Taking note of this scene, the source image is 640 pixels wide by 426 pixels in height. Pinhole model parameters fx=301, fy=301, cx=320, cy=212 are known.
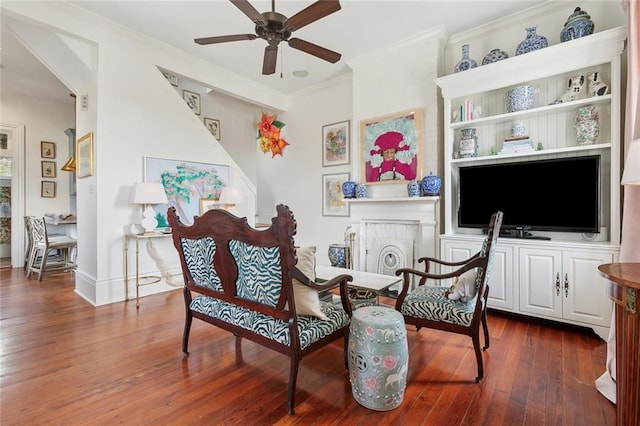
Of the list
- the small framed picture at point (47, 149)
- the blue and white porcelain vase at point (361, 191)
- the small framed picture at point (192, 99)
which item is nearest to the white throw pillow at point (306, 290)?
the blue and white porcelain vase at point (361, 191)

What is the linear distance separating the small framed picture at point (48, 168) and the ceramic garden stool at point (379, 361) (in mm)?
7097

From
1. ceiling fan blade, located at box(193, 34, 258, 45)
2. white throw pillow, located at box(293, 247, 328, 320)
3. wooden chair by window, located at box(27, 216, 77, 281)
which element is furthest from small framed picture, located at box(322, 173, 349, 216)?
wooden chair by window, located at box(27, 216, 77, 281)

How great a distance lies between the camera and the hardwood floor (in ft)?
5.40

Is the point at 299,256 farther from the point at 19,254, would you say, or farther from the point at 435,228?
the point at 19,254

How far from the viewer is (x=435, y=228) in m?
3.68

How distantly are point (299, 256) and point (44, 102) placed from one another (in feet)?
23.3

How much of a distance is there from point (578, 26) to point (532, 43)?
352mm

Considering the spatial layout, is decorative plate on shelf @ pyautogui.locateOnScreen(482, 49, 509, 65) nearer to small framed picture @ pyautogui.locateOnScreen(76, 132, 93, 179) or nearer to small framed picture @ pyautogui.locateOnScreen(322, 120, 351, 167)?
small framed picture @ pyautogui.locateOnScreen(322, 120, 351, 167)

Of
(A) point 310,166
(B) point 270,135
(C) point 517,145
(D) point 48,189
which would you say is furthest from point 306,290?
(D) point 48,189

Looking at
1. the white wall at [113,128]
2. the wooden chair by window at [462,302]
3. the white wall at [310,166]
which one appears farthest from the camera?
the white wall at [310,166]

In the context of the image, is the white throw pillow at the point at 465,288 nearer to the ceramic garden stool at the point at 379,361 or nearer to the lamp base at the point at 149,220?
the ceramic garden stool at the point at 379,361

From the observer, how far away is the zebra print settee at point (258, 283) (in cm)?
166

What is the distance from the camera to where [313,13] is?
2.28 metres

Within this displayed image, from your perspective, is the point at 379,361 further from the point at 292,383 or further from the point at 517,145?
the point at 517,145
